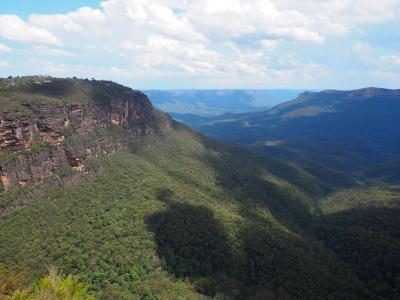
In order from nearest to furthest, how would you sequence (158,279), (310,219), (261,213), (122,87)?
(158,279) < (261,213) < (310,219) < (122,87)

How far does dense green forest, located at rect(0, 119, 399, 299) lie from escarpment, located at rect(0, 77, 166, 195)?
17.0ft

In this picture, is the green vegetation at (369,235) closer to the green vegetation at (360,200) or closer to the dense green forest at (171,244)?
the green vegetation at (360,200)

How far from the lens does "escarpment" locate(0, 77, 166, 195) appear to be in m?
79.8

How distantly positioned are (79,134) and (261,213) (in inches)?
2026

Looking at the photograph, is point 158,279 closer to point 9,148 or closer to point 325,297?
point 325,297

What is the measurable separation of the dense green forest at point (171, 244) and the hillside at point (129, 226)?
22 centimetres

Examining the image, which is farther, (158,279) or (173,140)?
(173,140)

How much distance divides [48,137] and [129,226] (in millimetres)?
28337

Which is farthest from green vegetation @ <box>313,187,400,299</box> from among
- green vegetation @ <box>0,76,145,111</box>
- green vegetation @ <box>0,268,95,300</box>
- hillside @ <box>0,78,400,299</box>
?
green vegetation @ <box>0,76,145,111</box>

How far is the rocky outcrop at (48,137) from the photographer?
79.0 meters

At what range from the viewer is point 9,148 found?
79.9 m

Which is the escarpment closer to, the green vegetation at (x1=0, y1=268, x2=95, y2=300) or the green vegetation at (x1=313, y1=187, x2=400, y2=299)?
the green vegetation at (x1=0, y1=268, x2=95, y2=300)

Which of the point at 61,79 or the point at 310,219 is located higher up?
the point at 61,79

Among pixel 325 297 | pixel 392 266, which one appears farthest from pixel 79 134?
pixel 392 266
